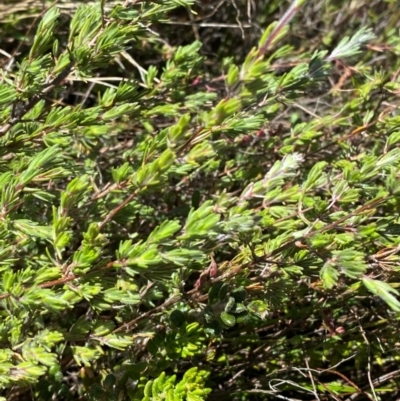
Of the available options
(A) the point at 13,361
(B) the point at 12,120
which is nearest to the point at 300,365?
(A) the point at 13,361

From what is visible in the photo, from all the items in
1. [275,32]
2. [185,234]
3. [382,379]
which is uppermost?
[275,32]

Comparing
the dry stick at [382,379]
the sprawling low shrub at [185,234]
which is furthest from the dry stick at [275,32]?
the dry stick at [382,379]

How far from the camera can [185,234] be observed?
37.8 inches

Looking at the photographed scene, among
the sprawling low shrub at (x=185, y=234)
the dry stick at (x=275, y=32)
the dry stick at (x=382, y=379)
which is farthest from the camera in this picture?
the dry stick at (x=382, y=379)

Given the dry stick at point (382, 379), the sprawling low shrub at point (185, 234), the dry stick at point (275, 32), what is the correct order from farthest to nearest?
the dry stick at point (382, 379) → the sprawling low shrub at point (185, 234) → the dry stick at point (275, 32)

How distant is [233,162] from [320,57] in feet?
1.52

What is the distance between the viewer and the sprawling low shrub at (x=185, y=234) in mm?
999

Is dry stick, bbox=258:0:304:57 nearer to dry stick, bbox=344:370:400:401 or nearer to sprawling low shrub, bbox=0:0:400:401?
sprawling low shrub, bbox=0:0:400:401

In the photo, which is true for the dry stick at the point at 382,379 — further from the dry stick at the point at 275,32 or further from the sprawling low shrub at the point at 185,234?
the dry stick at the point at 275,32

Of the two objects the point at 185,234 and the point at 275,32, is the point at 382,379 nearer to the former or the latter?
the point at 185,234

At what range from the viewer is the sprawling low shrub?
3.28 ft

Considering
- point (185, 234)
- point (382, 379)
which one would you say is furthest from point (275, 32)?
point (382, 379)

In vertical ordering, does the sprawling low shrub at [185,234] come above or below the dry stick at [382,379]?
above

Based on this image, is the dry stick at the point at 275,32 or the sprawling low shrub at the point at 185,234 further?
the sprawling low shrub at the point at 185,234
